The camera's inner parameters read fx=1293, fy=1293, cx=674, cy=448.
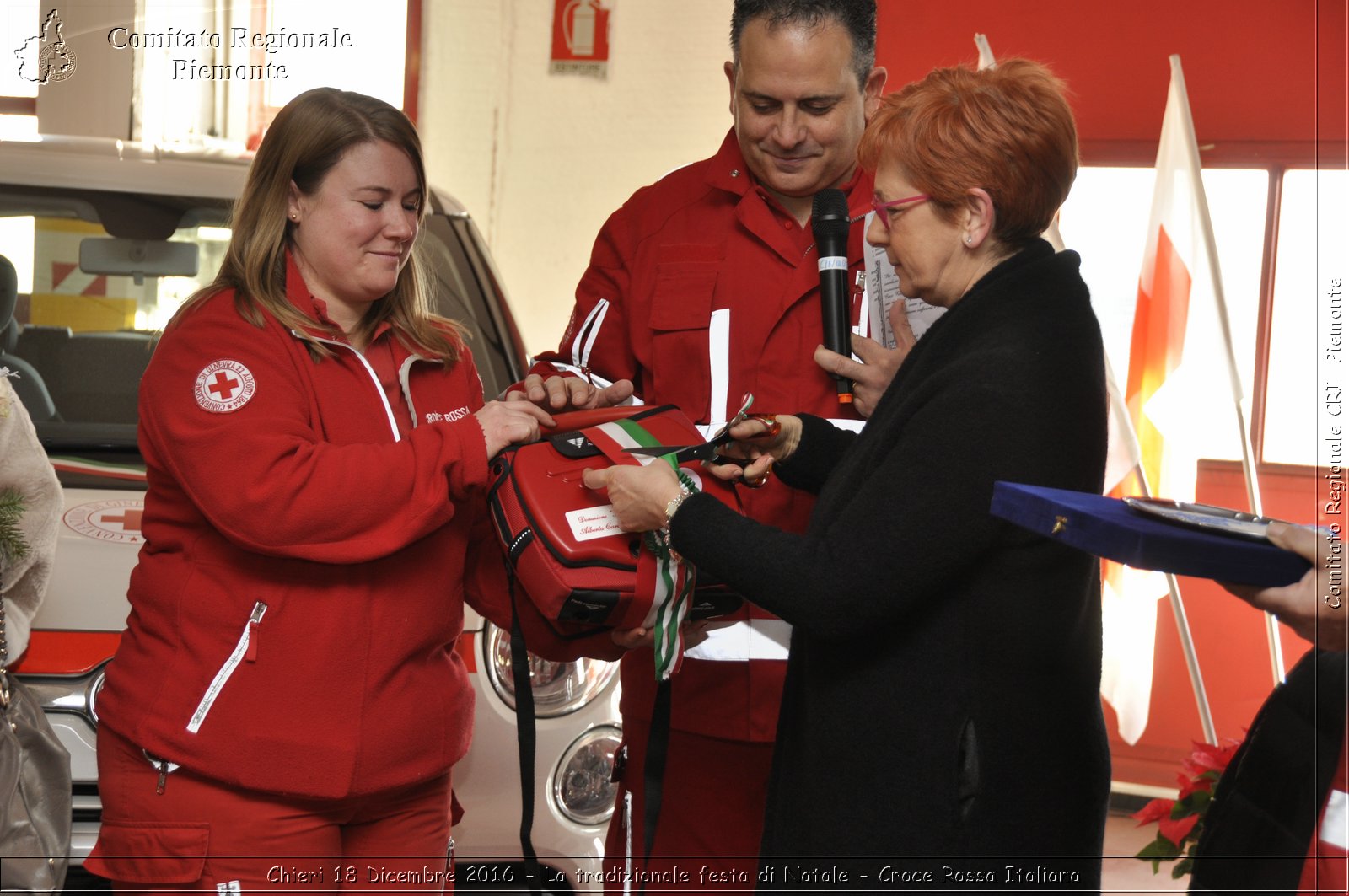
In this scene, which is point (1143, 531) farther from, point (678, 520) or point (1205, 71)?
point (1205, 71)

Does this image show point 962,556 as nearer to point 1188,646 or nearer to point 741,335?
point 741,335

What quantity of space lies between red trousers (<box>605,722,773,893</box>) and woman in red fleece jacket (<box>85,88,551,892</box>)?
1.26 ft

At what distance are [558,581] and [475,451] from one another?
0.73 feet

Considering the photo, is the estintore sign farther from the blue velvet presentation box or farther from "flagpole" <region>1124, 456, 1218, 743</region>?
the blue velvet presentation box

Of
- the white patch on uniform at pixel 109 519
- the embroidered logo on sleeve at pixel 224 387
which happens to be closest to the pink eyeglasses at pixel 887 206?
the embroidered logo on sleeve at pixel 224 387

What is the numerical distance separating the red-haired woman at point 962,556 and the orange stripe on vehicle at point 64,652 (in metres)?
1.22

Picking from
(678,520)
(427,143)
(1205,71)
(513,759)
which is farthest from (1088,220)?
(678,520)

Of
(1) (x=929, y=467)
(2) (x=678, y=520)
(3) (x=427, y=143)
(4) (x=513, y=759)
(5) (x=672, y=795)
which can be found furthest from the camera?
(3) (x=427, y=143)

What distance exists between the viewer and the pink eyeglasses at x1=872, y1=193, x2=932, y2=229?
164 centimetres

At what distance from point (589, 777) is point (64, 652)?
38.5 inches

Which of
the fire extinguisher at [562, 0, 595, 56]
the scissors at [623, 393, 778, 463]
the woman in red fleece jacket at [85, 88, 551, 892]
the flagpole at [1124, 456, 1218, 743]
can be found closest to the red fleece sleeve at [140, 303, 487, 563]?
the woman in red fleece jacket at [85, 88, 551, 892]

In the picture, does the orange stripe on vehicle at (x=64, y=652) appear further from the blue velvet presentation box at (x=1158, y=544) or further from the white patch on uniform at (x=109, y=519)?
the blue velvet presentation box at (x=1158, y=544)

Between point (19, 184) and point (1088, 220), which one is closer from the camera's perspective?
point (19, 184)

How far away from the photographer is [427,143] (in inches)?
231
